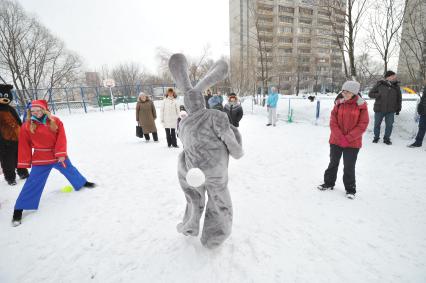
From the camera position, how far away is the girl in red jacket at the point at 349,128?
3.09 meters

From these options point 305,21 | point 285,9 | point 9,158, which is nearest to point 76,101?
point 9,158

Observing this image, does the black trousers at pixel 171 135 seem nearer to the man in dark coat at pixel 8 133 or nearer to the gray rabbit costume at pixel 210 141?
the man in dark coat at pixel 8 133

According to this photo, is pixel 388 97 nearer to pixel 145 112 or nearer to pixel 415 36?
pixel 415 36

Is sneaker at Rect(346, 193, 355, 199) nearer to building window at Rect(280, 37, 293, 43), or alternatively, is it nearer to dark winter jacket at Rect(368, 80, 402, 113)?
dark winter jacket at Rect(368, 80, 402, 113)

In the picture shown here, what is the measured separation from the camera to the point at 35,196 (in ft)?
10.2

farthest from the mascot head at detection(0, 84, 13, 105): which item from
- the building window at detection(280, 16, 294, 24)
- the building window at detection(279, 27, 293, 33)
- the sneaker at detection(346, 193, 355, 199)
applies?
the building window at detection(280, 16, 294, 24)

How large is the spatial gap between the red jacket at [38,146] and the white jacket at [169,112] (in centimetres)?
340

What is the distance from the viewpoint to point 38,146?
121 inches

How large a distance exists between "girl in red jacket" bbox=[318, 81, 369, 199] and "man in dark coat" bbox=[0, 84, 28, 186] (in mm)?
5805

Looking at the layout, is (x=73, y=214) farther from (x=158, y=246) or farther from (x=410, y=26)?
(x=410, y=26)

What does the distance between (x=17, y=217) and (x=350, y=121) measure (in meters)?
5.04

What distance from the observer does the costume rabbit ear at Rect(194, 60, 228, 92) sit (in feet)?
6.33

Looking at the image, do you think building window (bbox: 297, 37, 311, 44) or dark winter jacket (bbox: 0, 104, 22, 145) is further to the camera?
building window (bbox: 297, 37, 311, 44)

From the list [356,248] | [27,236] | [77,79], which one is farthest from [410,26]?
[77,79]
